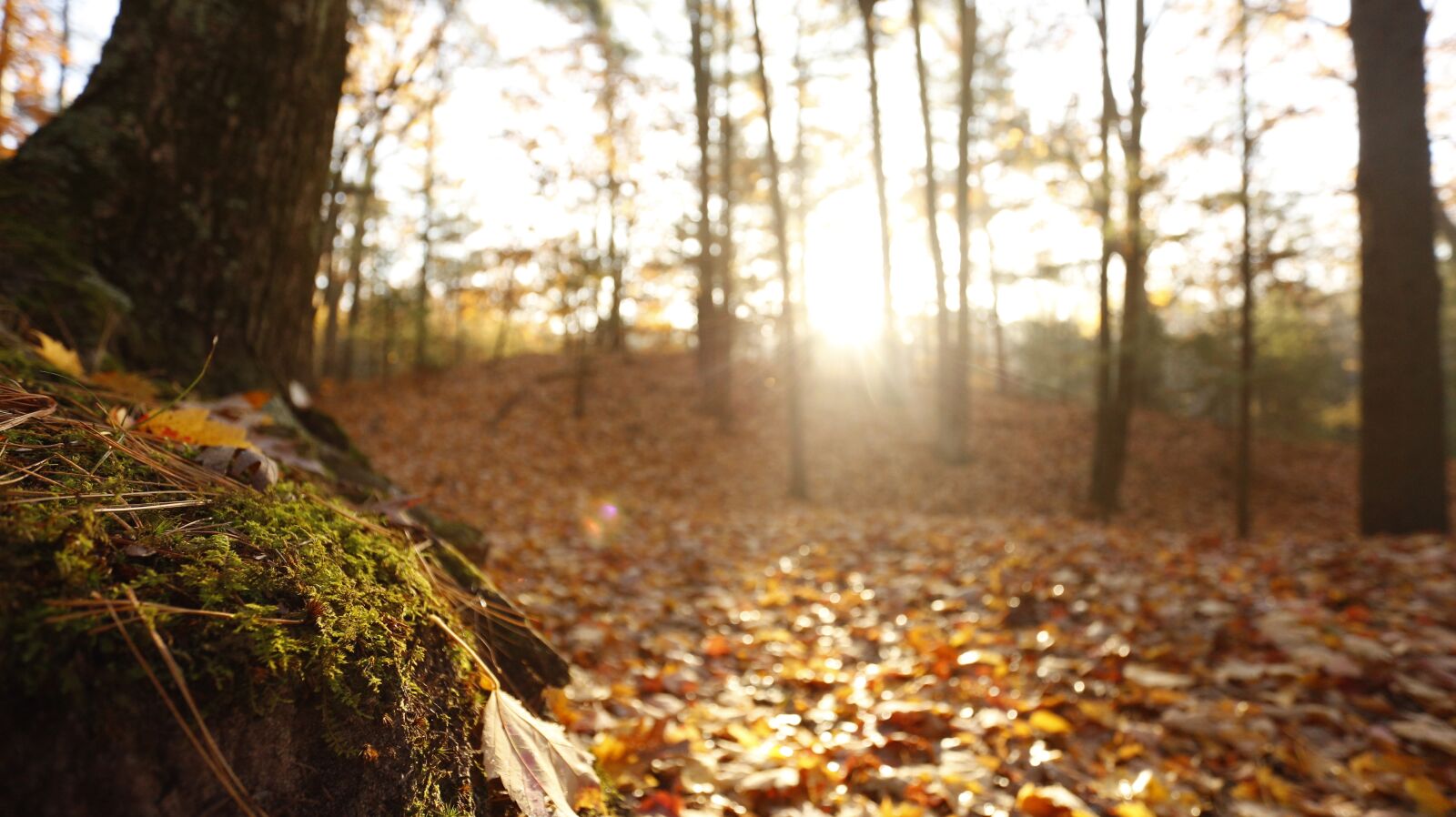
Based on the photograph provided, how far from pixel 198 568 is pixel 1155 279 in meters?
16.6

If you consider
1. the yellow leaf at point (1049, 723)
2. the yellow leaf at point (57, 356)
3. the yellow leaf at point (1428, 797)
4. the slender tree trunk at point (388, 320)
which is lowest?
the yellow leaf at point (1049, 723)

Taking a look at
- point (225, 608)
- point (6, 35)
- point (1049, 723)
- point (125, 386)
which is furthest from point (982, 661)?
point (6, 35)

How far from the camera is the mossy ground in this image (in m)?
0.74

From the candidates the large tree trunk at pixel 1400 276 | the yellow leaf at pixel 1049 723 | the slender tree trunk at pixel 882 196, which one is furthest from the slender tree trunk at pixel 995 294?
the yellow leaf at pixel 1049 723

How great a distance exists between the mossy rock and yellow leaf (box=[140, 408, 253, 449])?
10 centimetres

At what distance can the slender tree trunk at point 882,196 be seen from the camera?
12234 mm

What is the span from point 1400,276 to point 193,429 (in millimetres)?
7554

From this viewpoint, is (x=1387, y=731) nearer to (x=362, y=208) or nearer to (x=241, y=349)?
(x=241, y=349)

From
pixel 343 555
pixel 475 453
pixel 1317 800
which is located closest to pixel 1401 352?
pixel 1317 800

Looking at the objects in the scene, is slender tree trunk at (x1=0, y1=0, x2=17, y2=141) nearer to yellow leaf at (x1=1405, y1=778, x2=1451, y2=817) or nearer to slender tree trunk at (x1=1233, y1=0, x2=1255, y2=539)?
yellow leaf at (x1=1405, y1=778, x2=1451, y2=817)

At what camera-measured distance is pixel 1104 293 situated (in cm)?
902

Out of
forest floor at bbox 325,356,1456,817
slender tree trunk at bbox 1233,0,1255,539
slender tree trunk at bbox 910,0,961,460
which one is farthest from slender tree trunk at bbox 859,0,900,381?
Result: forest floor at bbox 325,356,1456,817

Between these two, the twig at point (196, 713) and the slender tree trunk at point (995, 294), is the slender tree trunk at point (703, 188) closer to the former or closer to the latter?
the slender tree trunk at point (995, 294)

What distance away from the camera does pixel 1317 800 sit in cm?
208
